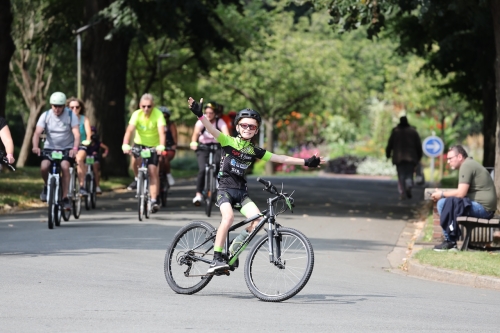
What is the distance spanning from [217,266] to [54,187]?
7.12 meters

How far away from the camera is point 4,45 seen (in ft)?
81.6

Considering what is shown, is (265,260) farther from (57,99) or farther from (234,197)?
(57,99)

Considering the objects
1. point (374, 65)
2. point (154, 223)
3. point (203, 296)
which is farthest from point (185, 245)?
point (374, 65)

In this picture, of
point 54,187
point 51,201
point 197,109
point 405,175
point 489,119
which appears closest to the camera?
point 197,109

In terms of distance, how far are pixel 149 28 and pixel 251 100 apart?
1563 inches

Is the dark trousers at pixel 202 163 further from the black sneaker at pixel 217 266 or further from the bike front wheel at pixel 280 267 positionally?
the bike front wheel at pixel 280 267

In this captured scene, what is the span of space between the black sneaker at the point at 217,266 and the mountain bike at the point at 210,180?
29.6ft

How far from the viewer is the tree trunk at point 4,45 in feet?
79.8

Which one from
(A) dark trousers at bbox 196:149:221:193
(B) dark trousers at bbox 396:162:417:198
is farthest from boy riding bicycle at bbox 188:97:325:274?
(B) dark trousers at bbox 396:162:417:198

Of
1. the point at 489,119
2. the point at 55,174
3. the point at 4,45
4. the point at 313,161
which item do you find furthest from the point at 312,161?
the point at 489,119

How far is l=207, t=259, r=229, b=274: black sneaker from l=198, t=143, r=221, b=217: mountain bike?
9008 mm

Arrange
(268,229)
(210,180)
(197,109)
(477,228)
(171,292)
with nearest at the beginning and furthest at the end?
(197,109), (268,229), (171,292), (477,228), (210,180)

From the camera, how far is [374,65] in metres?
94.1

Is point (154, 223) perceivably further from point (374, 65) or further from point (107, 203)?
point (374, 65)
